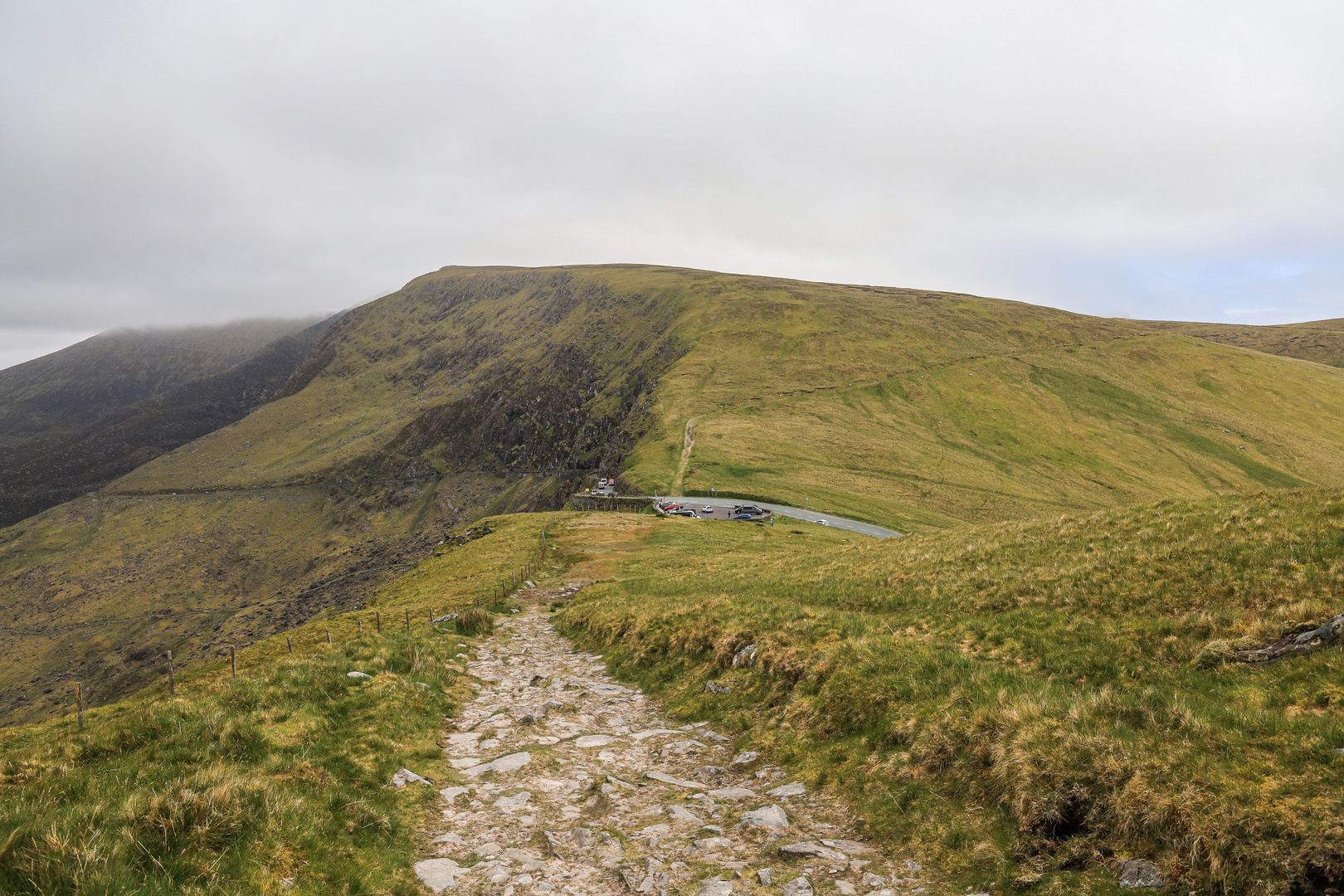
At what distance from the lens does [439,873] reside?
8984 mm

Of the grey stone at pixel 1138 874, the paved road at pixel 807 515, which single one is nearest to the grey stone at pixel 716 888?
the grey stone at pixel 1138 874

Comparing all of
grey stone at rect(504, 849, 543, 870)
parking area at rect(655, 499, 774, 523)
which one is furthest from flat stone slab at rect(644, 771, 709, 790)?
parking area at rect(655, 499, 774, 523)

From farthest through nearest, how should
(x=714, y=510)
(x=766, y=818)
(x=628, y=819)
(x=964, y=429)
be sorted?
(x=964, y=429)
(x=714, y=510)
(x=628, y=819)
(x=766, y=818)

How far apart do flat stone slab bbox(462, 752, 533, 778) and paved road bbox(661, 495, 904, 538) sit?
7450 centimetres

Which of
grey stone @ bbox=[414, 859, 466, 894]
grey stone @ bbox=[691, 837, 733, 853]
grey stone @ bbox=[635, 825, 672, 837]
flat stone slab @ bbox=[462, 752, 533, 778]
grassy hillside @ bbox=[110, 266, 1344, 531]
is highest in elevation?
grassy hillside @ bbox=[110, 266, 1344, 531]

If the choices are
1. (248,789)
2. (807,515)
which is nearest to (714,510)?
(807,515)

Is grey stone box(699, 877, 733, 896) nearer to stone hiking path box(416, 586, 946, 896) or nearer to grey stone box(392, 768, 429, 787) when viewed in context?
stone hiking path box(416, 586, 946, 896)

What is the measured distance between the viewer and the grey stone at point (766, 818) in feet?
33.3

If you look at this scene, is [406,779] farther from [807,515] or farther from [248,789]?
[807,515]

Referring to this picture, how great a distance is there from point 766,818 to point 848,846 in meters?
1.47

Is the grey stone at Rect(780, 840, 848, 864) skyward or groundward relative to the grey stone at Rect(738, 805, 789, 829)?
skyward

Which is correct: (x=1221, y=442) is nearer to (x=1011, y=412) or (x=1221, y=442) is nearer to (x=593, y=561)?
(x=1011, y=412)

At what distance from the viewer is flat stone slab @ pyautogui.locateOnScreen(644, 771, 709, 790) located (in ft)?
39.9

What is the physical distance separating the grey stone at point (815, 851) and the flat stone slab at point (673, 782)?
121 inches
